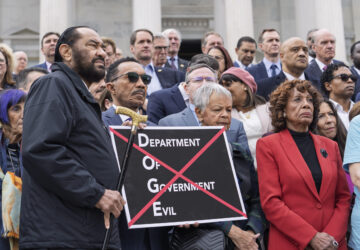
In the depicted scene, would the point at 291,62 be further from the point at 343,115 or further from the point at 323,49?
the point at 323,49

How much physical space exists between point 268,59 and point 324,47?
1.20 m

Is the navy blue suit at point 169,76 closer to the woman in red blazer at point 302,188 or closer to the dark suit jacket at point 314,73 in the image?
the dark suit jacket at point 314,73

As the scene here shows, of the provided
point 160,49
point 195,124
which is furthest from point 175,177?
point 160,49

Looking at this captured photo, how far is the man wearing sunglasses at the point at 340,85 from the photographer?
8891mm

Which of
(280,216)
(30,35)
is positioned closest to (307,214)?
(280,216)

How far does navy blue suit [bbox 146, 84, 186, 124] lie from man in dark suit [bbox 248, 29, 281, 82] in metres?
3.18

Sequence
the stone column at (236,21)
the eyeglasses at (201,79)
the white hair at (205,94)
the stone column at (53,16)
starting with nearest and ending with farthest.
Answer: the white hair at (205,94)
the eyeglasses at (201,79)
the stone column at (53,16)
the stone column at (236,21)

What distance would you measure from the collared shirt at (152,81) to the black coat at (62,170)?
5.95m

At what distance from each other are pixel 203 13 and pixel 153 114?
16.7 meters

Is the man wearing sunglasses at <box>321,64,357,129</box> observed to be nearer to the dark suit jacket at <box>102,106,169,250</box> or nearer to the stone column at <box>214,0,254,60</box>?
the dark suit jacket at <box>102,106,169,250</box>

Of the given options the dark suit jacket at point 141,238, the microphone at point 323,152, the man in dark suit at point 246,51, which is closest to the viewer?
the dark suit jacket at point 141,238

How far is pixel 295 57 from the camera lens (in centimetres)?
960

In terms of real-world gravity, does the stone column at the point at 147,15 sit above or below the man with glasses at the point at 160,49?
above

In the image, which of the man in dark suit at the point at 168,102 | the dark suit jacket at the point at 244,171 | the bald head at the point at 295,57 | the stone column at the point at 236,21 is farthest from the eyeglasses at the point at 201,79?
the stone column at the point at 236,21
